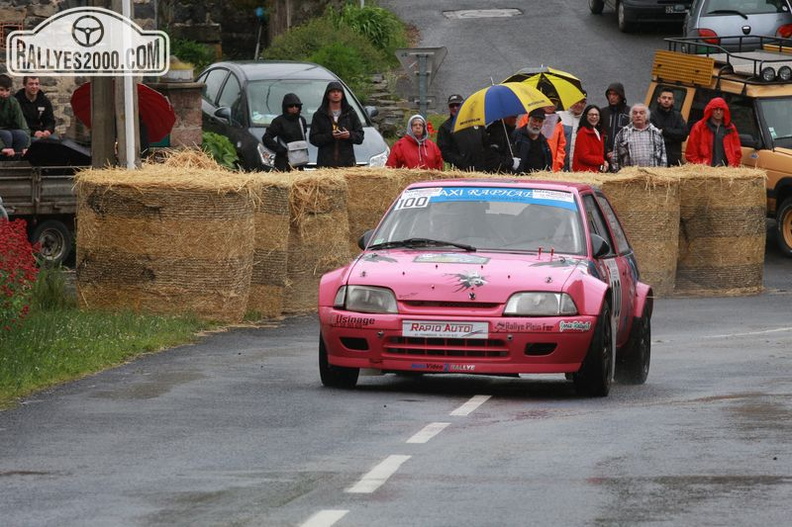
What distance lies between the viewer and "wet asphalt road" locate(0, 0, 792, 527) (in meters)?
8.51

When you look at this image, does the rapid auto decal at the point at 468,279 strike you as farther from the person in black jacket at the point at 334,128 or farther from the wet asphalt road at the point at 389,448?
the person in black jacket at the point at 334,128

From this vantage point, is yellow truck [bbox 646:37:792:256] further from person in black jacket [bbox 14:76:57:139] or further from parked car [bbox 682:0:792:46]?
person in black jacket [bbox 14:76:57:139]

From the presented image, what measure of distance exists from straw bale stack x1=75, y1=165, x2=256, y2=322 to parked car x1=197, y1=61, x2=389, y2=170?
6655mm

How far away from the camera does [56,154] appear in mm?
23312

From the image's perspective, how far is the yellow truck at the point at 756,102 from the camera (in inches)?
1036

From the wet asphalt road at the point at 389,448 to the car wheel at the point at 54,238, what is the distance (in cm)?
702

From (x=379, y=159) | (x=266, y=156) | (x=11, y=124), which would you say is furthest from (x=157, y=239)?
(x=379, y=159)

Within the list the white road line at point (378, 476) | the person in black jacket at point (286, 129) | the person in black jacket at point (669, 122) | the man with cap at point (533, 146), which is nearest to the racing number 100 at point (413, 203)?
the white road line at point (378, 476)

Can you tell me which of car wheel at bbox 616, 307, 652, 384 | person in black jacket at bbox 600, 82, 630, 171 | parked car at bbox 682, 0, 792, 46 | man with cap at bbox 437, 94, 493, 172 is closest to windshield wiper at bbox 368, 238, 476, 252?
car wheel at bbox 616, 307, 652, 384

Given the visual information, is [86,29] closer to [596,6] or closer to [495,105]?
[495,105]

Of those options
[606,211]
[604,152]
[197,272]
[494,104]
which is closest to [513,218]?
[606,211]

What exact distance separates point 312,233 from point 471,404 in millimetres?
7642

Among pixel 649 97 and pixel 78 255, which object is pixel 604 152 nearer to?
pixel 649 97

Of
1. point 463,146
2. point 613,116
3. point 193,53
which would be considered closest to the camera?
point 463,146
